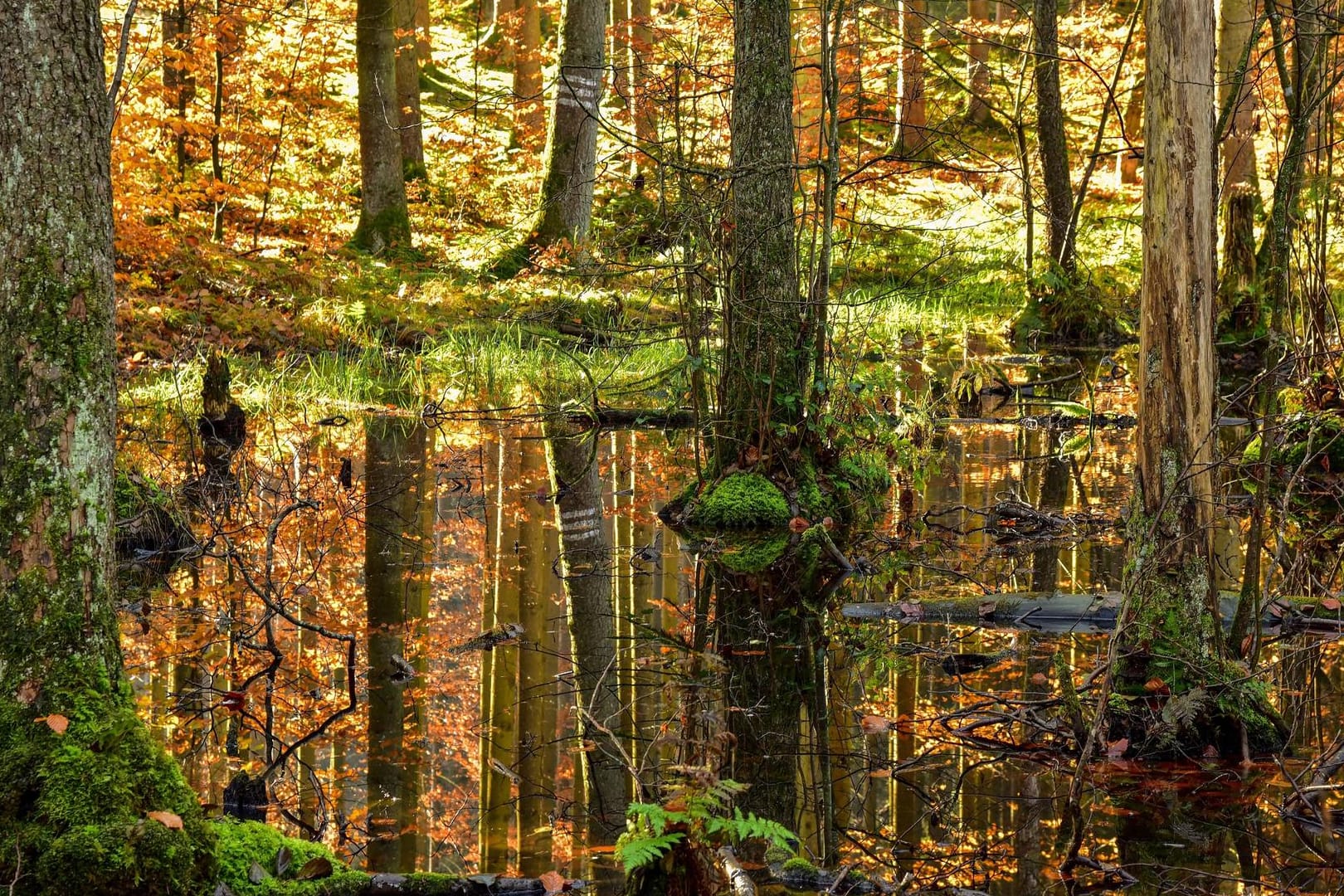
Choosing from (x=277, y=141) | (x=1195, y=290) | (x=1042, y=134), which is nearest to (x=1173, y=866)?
(x=1195, y=290)

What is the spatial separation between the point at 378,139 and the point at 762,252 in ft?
36.8

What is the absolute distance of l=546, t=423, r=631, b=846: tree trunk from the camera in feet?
14.2

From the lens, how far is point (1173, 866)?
3.76 metres

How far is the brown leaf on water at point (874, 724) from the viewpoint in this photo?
16.1ft

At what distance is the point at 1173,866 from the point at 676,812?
1659 mm

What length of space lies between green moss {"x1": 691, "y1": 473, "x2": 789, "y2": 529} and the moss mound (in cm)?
525

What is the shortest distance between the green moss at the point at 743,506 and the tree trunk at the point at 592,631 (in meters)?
0.72

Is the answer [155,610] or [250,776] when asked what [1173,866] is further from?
[155,610]

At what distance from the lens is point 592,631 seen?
6.24m

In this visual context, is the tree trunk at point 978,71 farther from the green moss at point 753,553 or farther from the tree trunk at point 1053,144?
the green moss at point 753,553

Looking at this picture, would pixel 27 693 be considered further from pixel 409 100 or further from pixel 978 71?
pixel 978 71

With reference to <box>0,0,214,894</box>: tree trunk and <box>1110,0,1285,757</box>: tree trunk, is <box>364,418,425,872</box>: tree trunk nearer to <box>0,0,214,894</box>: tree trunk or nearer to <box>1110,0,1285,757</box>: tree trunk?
<box>0,0,214,894</box>: tree trunk

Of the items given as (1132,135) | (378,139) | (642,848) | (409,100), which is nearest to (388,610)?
(642,848)

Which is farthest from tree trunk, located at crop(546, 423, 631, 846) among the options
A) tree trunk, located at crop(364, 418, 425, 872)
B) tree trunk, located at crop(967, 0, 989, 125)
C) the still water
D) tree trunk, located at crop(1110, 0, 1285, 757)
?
tree trunk, located at crop(967, 0, 989, 125)
